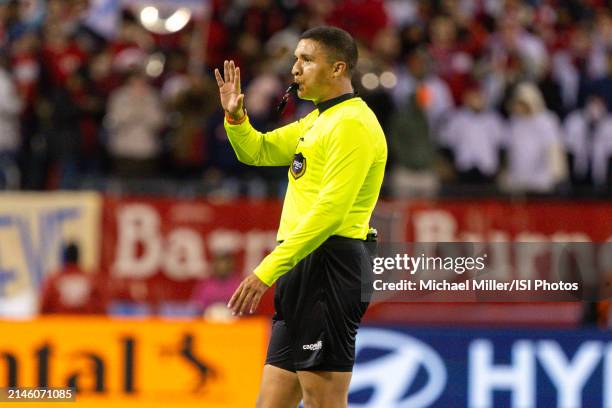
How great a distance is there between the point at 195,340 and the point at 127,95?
4.70 metres

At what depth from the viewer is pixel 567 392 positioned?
900 centimetres

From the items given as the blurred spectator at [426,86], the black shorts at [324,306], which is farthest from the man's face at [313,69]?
the blurred spectator at [426,86]

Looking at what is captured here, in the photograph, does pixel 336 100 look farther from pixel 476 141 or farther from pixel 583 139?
pixel 583 139

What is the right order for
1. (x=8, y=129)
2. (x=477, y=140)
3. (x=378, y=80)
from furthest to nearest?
(x=477, y=140) < (x=378, y=80) < (x=8, y=129)

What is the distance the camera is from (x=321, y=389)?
565 cm

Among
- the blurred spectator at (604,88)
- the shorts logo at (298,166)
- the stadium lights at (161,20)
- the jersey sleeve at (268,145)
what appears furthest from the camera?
the blurred spectator at (604,88)

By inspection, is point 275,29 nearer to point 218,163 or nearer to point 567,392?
point 218,163

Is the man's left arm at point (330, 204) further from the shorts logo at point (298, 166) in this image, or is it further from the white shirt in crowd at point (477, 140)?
the white shirt in crowd at point (477, 140)

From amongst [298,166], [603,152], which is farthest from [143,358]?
[603,152]

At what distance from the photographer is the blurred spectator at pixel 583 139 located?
1418 centimetres

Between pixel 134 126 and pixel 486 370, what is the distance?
552cm

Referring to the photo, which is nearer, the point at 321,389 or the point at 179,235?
the point at 321,389

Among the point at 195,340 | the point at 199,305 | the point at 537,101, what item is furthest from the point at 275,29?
the point at 195,340

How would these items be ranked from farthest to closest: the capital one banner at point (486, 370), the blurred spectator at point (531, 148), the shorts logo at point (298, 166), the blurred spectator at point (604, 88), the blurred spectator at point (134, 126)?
1. the blurred spectator at point (604, 88)
2. the blurred spectator at point (531, 148)
3. the blurred spectator at point (134, 126)
4. the capital one banner at point (486, 370)
5. the shorts logo at point (298, 166)
